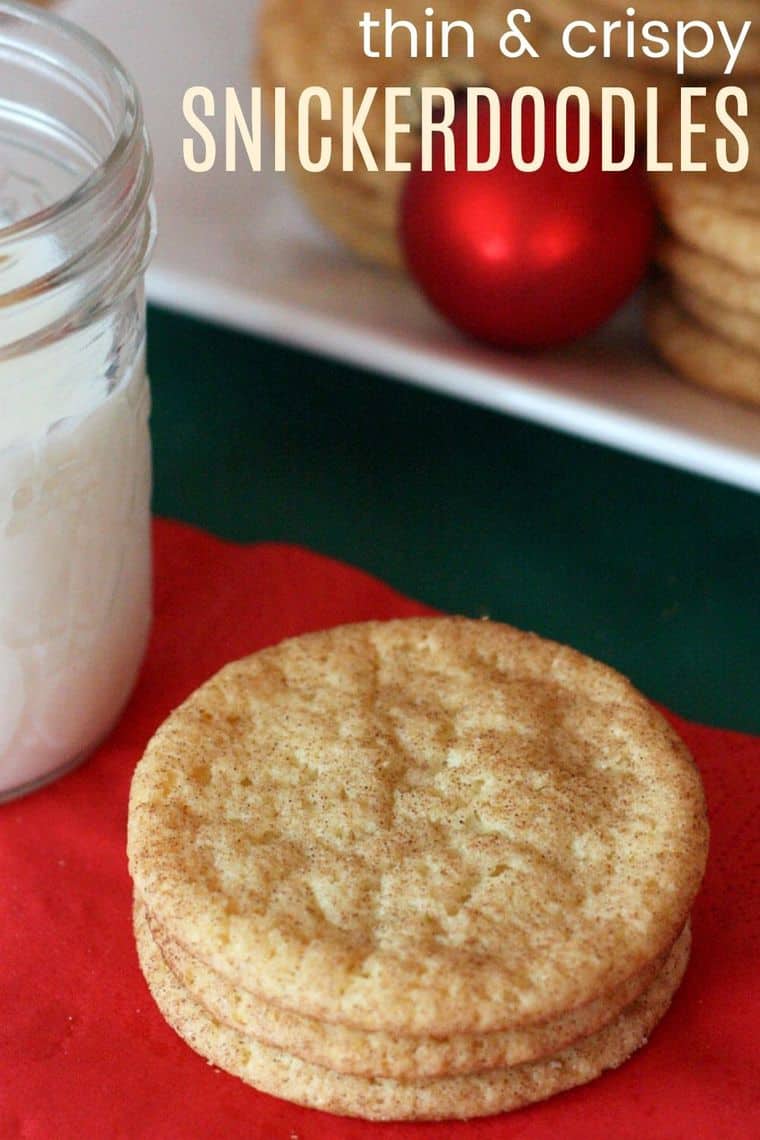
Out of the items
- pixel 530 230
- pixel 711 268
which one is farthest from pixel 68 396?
pixel 711 268

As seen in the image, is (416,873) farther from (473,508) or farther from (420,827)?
(473,508)

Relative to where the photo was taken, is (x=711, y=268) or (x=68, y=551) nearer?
(x=68, y=551)

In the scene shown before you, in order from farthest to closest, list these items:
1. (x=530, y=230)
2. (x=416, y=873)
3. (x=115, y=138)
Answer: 1. (x=530, y=230)
2. (x=115, y=138)
3. (x=416, y=873)

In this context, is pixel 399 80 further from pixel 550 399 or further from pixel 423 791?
pixel 423 791

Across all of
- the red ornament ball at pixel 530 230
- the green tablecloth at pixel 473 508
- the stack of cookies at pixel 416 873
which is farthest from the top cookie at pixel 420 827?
the red ornament ball at pixel 530 230

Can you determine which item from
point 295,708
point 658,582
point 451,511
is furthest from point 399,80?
point 295,708

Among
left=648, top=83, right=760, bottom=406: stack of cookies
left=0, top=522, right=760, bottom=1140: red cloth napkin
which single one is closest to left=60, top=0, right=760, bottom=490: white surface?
left=648, top=83, right=760, bottom=406: stack of cookies

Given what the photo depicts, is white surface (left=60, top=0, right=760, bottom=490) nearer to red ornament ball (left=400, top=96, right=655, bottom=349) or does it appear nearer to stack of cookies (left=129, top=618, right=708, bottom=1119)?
red ornament ball (left=400, top=96, right=655, bottom=349)
